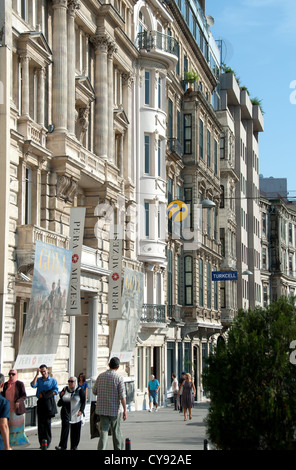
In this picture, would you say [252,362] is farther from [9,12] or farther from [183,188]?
[183,188]

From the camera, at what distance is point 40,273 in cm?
2405

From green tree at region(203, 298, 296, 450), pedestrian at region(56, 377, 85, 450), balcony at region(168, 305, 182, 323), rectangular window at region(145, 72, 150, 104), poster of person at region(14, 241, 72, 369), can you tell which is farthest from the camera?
balcony at region(168, 305, 182, 323)

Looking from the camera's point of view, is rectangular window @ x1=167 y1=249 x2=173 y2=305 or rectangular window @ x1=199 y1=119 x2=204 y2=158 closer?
rectangular window @ x1=167 y1=249 x2=173 y2=305

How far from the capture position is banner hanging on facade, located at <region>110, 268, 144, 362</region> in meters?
32.9

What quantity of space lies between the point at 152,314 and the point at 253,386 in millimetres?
26388

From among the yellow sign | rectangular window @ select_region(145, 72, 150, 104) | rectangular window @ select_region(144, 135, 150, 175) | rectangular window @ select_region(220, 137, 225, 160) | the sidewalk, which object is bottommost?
the sidewalk

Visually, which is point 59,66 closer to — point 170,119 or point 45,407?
point 45,407

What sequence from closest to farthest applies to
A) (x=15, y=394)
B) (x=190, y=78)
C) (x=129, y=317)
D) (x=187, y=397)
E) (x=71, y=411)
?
1. (x=15, y=394)
2. (x=71, y=411)
3. (x=187, y=397)
4. (x=129, y=317)
5. (x=190, y=78)

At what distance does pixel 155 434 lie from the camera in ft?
74.1

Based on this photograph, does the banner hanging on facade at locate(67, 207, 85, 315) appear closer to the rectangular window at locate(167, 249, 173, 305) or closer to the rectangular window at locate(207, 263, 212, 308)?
the rectangular window at locate(167, 249, 173, 305)

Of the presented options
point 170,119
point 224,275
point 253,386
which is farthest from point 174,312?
point 253,386

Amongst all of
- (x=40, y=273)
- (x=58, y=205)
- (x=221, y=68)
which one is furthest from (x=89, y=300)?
(x=221, y=68)

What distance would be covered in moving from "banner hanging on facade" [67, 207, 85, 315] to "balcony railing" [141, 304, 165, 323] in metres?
11.5

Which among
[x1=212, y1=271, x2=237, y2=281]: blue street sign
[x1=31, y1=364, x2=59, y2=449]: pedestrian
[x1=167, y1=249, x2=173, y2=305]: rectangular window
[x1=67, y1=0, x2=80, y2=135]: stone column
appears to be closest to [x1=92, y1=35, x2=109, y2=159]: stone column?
[x1=67, y1=0, x2=80, y2=135]: stone column
